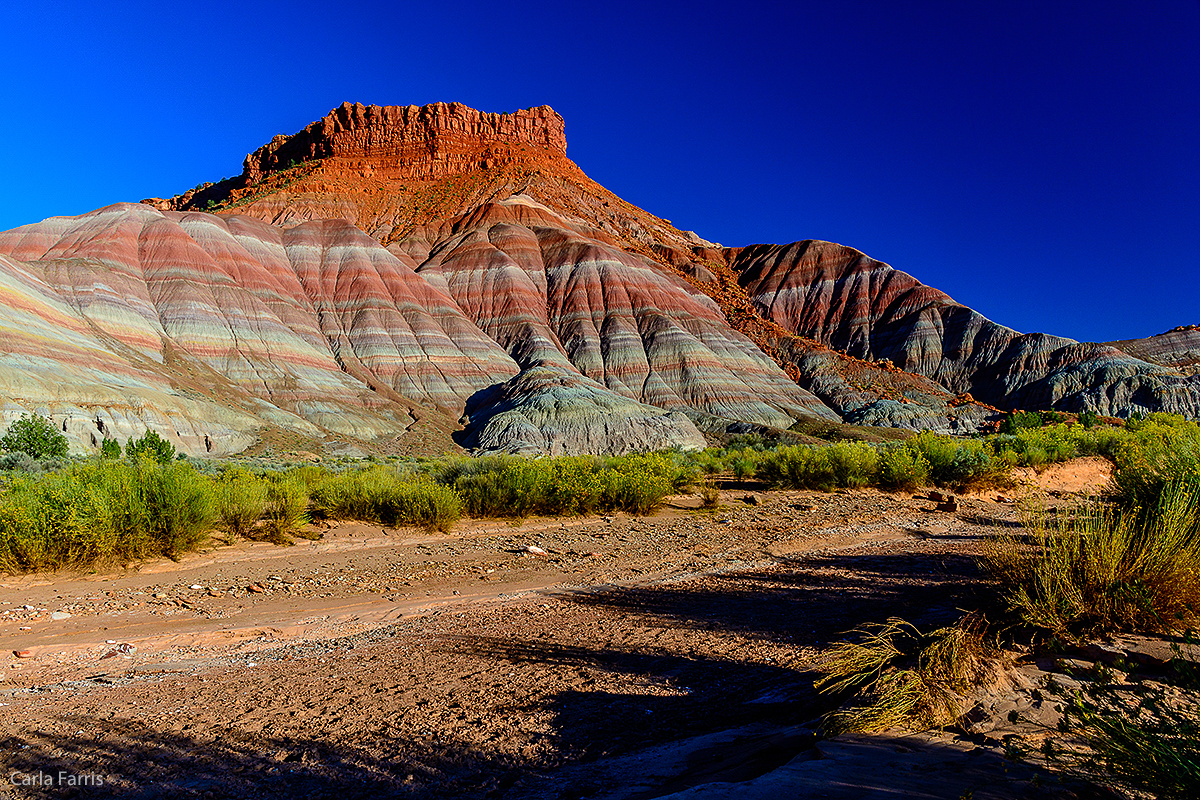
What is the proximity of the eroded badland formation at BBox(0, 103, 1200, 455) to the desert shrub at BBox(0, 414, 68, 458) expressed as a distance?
4.05 meters

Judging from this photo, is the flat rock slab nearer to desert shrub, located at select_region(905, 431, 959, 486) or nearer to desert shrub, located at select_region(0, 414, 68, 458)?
desert shrub, located at select_region(905, 431, 959, 486)

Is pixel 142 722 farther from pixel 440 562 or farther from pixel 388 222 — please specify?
pixel 388 222

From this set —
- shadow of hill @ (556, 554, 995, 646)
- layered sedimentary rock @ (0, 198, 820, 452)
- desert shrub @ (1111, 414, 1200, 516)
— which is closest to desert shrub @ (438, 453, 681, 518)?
shadow of hill @ (556, 554, 995, 646)

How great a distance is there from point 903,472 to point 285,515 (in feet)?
48.4

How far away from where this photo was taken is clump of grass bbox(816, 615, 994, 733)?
320 cm

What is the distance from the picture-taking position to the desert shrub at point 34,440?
25969mm

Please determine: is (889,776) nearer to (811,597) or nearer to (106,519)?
(811,597)

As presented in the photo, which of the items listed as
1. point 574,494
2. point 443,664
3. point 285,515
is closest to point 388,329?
point 574,494

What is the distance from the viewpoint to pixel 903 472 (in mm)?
16984

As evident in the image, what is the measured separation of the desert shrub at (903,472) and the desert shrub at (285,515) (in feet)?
47.0

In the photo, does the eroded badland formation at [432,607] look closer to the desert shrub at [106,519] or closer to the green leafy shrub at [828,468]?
the desert shrub at [106,519]

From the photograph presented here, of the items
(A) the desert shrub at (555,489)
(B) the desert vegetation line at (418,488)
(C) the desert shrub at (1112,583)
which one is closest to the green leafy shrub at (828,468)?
(B) the desert vegetation line at (418,488)

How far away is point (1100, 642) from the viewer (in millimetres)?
4082

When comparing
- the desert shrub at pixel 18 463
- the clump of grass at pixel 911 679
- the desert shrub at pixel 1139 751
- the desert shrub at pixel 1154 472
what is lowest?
the desert shrub at pixel 18 463
